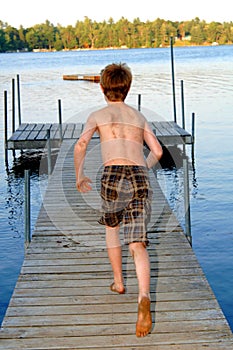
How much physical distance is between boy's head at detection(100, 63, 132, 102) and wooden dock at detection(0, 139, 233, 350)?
169cm

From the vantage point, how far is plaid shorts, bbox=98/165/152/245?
4351mm

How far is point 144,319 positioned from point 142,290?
0.65 feet

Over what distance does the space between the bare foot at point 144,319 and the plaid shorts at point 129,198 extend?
442 millimetres

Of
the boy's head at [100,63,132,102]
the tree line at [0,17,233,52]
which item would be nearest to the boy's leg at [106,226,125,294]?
the boy's head at [100,63,132,102]

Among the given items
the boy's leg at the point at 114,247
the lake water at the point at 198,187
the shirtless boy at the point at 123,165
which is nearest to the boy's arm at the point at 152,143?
the shirtless boy at the point at 123,165

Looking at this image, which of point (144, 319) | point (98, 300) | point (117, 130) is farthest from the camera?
point (98, 300)

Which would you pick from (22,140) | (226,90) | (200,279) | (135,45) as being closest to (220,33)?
(135,45)

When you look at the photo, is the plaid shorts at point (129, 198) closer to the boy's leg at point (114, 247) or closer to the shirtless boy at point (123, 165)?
the shirtless boy at point (123, 165)

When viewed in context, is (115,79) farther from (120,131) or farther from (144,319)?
(144,319)

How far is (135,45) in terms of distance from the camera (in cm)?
15212

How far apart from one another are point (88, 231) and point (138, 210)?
280 centimetres

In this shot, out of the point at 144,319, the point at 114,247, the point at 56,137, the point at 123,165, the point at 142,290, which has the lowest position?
the point at 56,137

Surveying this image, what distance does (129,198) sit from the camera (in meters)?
4.39

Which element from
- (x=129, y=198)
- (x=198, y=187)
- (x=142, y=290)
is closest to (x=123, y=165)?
(x=129, y=198)
